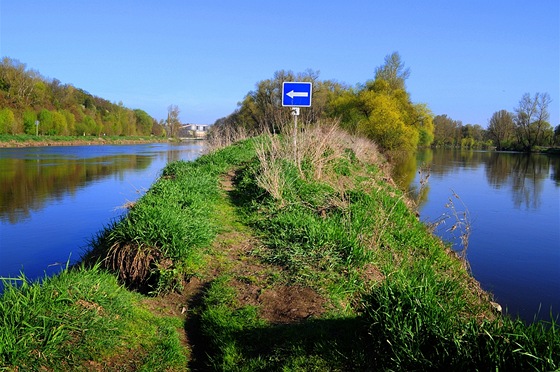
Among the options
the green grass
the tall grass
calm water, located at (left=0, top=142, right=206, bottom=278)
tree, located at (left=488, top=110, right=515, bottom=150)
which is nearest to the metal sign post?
calm water, located at (left=0, top=142, right=206, bottom=278)

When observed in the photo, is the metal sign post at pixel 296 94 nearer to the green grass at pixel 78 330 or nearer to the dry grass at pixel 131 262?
the dry grass at pixel 131 262

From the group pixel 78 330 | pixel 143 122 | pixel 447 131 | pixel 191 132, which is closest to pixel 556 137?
pixel 447 131

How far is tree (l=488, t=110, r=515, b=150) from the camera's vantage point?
80938 millimetres

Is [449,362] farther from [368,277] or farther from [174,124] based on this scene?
[174,124]

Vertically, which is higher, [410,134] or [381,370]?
[410,134]

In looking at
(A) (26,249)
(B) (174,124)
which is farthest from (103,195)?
(B) (174,124)

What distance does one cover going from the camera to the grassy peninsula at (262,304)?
10.2 ft

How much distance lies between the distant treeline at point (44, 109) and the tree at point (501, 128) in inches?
2908

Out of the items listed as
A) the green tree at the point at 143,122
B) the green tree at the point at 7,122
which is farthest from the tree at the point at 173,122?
the green tree at the point at 7,122

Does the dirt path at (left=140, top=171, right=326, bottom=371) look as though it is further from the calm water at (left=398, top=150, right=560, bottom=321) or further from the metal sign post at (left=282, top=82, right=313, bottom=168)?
the metal sign post at (left=282, top=82, right=313, bottom=168)

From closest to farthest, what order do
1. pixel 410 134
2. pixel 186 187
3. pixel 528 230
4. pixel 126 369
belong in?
pixel 126 369, pixel 186 187, pixel 528 230, pixel 410 134

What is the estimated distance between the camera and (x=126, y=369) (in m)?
3.45

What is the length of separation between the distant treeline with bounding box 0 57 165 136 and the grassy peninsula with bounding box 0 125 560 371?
54824mm

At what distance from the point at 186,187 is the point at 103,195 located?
7.28 meters
